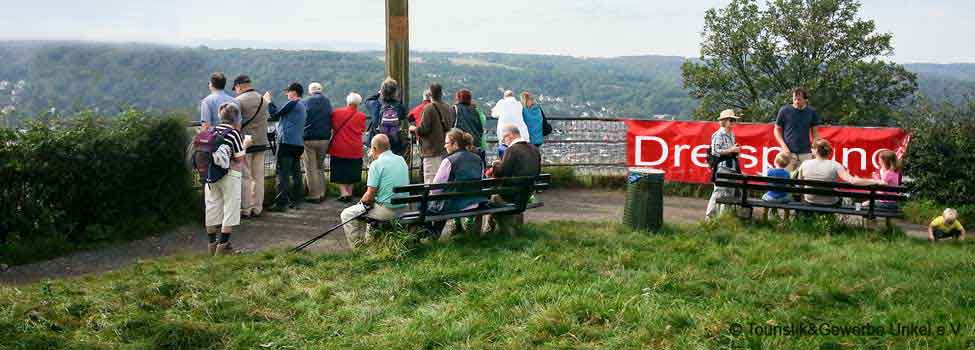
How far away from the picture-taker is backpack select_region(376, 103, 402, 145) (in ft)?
38.5

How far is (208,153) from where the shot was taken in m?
8.84

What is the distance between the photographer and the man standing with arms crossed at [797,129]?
11.9m

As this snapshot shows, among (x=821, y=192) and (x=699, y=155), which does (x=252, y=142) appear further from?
(x=699, y=155)

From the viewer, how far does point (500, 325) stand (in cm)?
609

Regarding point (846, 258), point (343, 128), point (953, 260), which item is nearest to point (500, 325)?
point (846, 258)

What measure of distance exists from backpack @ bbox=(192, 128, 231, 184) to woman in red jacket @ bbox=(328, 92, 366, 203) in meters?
3.36

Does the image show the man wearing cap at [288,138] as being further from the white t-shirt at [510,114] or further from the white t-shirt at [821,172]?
the white t-shirt at [821,172]

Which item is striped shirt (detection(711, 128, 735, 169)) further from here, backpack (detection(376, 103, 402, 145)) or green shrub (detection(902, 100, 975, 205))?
backpack (detection(376, 103, 402, 145))

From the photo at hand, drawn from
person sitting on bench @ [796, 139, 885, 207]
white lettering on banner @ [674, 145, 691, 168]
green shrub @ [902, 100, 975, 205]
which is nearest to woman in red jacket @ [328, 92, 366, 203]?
white lettering on banner @ [674, 145, 691, 168]

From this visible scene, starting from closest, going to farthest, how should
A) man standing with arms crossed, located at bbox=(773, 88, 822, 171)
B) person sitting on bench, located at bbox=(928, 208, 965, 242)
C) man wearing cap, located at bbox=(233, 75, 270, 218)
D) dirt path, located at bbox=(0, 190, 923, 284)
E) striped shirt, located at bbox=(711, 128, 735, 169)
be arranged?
dirt path, located at bbox=(0, 190, 923, 284), person sitting on bench, located at bbox=(928, 208, 965, 242), man wearing cap, located at bbox=(233, 75, 270, 218), striped shirt, located at bbox=(711, 128, 735, 169), man standing with arms crossed, located at bbox=(773, 88, 822, 171)

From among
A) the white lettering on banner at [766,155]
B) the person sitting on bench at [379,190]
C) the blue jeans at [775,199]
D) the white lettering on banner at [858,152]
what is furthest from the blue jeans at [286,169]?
the white lettering on banner at [858,152]

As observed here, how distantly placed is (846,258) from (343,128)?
6.55 m

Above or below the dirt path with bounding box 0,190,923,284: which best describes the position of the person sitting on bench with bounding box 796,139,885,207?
above

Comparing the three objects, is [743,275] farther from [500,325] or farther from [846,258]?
[500,325]
